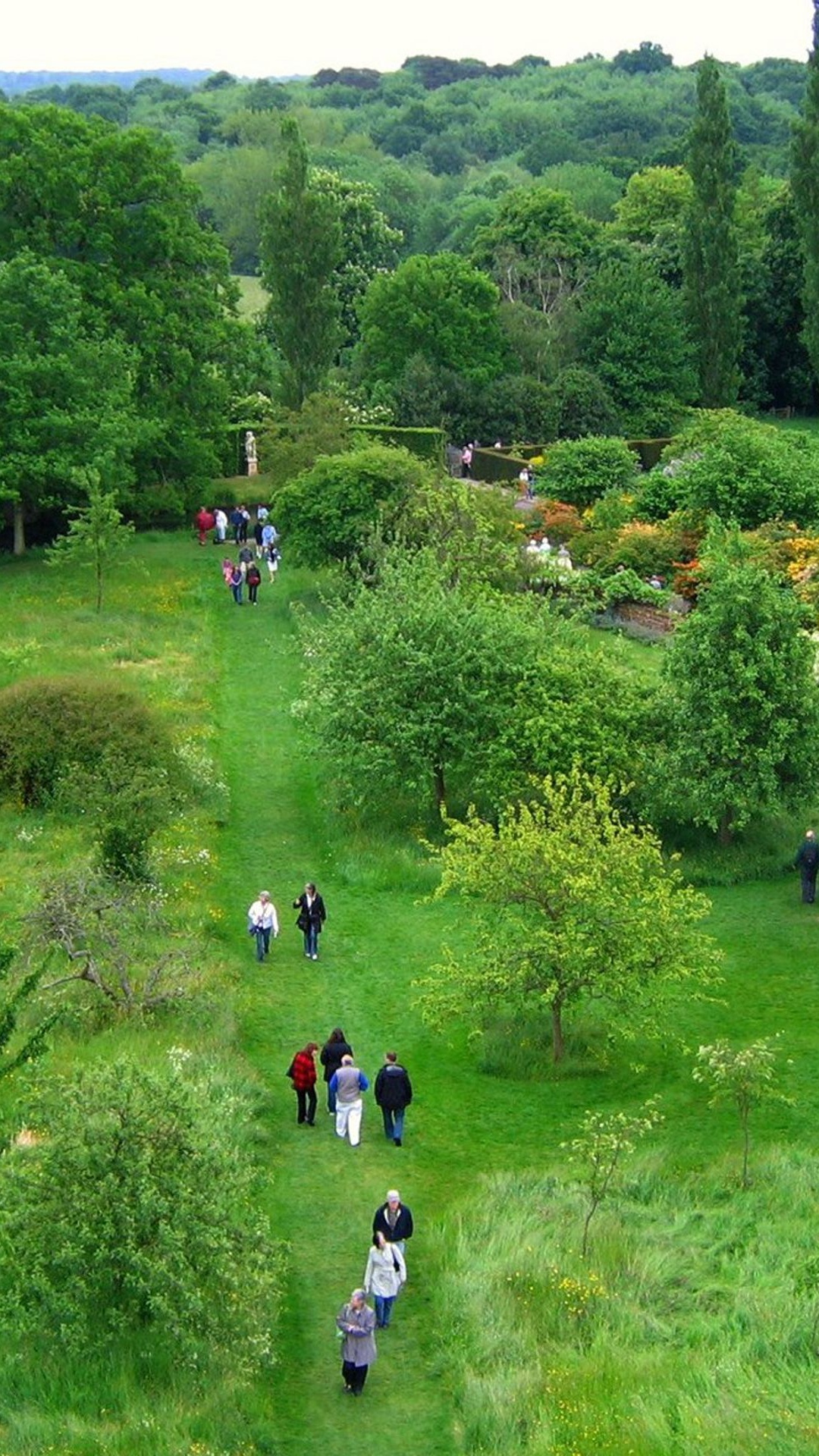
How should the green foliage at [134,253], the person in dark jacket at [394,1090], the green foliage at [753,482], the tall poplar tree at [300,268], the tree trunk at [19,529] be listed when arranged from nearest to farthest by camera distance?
the person in dark jacket at [394,1090]
the green foliage at [753,482]
the tree trunk at [19,529]
the green foliage at [134,253]
the tall poplar tree at [300,268]

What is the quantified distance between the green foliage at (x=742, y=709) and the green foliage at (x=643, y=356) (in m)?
34.6

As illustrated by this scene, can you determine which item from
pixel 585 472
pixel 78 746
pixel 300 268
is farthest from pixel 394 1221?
pixel 300 268

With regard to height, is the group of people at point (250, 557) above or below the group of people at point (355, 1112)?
below

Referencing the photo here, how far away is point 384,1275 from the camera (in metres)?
13.3

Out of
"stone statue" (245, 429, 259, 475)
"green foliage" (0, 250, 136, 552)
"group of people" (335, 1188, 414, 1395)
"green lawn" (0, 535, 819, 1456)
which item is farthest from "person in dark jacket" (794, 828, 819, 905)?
"stone statue" (245, 429, 259, 475)

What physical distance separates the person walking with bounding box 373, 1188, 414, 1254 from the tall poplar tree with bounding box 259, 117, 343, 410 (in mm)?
39196

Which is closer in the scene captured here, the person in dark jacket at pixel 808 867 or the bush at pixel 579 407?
the person in dark jacket at pixel 808 867

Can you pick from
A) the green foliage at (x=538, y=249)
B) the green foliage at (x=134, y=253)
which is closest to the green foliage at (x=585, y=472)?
the green foliage at (x=134, y=253)

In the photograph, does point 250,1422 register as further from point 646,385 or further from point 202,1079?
point 646,385

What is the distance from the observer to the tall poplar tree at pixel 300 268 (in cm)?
4956

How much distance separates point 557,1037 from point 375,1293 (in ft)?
17.5

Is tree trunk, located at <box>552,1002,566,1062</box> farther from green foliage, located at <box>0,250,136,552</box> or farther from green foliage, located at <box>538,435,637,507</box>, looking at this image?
green foliage, located at <box>538,435,637,507</box>

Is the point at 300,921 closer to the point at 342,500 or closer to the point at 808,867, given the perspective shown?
the point at 808,867

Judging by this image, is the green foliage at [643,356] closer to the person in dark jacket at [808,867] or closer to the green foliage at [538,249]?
the green foliage at [538,249]
